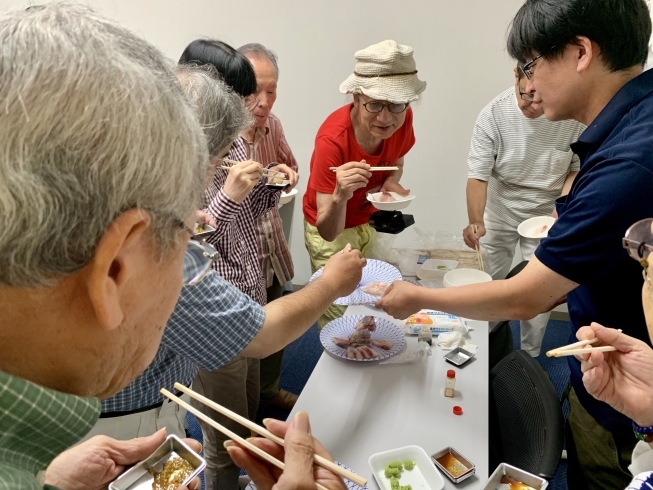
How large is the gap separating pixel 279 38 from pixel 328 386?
104 inches

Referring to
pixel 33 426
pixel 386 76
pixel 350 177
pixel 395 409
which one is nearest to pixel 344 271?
pixel 395 409

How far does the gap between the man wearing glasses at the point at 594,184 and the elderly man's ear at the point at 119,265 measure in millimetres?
1083

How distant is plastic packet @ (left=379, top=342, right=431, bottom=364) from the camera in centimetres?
174

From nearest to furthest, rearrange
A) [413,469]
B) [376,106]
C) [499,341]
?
[413,469] → [499,341] → [376,106]

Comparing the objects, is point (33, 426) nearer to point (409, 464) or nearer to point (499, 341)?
point (409, 464)

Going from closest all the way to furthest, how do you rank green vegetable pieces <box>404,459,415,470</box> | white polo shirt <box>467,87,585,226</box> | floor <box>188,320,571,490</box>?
green vegetable pieces <box>404,459,415,470</box>, white polo shirt <box>467,87,585,226</box>, floor <box>188,320,571,490</box>

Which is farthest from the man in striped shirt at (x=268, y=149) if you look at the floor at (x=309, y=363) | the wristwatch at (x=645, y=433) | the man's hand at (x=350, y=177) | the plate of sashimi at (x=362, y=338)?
the wristwatch at (x=645, y=433)

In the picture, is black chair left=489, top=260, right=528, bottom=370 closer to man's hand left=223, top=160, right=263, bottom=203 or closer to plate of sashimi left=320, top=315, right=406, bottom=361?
plate of sashimi left=320, top=315, right=406, bottom=361

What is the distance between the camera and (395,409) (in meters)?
1.53

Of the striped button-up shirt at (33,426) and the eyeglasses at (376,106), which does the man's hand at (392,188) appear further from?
the striped button-up shirt at (33,426)

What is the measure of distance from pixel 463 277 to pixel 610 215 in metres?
1.04

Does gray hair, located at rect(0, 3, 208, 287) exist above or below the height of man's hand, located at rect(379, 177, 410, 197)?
above

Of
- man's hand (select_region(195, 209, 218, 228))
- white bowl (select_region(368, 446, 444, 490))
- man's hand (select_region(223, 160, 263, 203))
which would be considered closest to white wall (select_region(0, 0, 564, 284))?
man's hand (select_region(223, 160, 263, 203))

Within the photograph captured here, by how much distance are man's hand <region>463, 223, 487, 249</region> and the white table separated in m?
1.14
